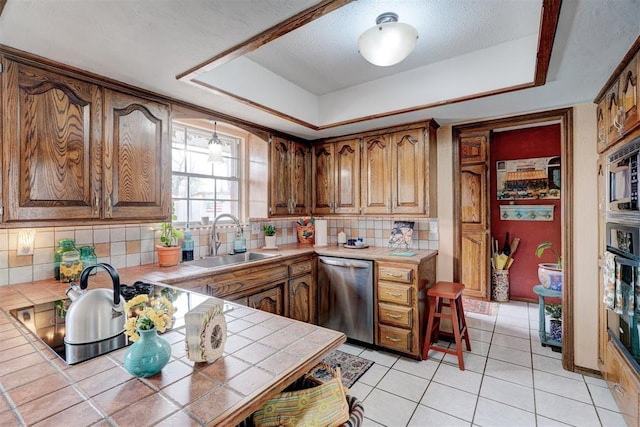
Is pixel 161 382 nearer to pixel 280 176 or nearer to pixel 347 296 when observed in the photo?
pixel 347 296

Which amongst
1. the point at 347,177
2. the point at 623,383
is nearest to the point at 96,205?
the point at 347,177

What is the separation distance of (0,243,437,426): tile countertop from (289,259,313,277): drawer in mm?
1601

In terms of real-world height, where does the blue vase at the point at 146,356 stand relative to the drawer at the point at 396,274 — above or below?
above

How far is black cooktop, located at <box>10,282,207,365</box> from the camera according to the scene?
97 cm

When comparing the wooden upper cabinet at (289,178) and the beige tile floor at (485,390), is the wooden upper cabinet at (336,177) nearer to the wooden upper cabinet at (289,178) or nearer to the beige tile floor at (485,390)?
the wooden upper cabinet at (289,178)

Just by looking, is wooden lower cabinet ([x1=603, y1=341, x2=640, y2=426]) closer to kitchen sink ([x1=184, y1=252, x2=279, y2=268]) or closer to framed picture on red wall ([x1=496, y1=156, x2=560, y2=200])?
kitchen sink ([x1=184, y1=252, x2=279, y2=268])

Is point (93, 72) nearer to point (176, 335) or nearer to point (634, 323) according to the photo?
point (176, 335)

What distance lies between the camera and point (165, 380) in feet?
2.70

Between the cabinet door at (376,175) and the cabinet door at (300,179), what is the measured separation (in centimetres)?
70

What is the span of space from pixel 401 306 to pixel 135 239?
2233 millimetres

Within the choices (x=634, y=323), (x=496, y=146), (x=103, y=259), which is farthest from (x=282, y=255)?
(x=496, y=146)

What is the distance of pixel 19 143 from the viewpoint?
1579 mm

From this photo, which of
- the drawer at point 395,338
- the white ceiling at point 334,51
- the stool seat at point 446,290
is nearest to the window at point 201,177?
the white ceiling at point 334,51

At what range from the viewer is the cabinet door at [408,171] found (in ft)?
9.35
